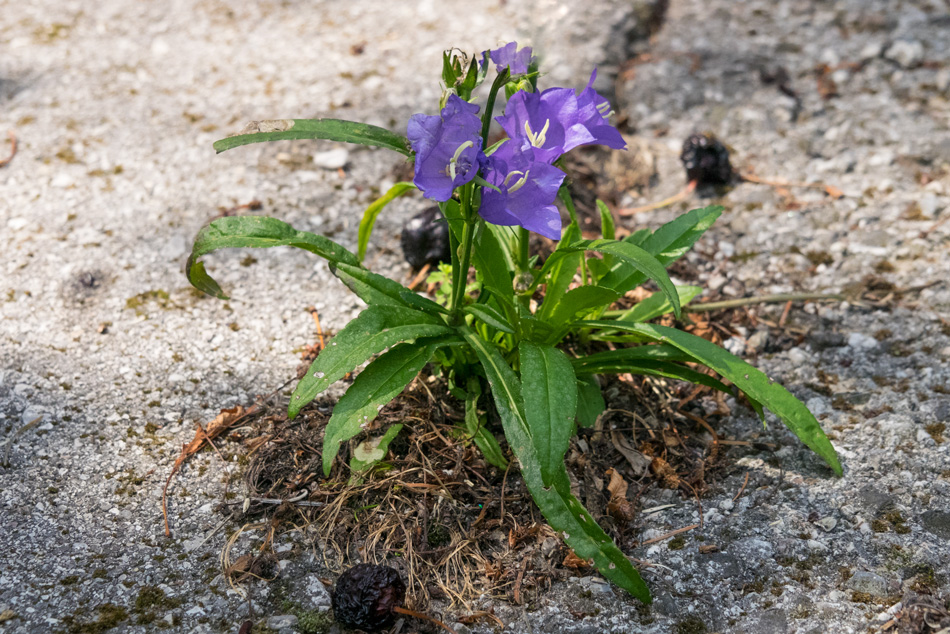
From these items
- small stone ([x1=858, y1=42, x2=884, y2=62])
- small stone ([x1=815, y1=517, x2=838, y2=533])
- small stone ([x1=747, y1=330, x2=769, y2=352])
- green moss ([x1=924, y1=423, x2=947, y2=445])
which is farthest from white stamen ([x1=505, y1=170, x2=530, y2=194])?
small stone ([x1=858, y1=42, x2=884, y2=62])

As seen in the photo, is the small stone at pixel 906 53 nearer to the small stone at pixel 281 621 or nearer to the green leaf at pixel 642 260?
the green leaf at pixel 642 260

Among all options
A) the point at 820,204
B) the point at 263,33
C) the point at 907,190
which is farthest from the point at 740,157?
the point at 263,33

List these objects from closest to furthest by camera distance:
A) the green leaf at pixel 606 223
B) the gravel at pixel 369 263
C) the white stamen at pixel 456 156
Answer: the white stamen at pixel 456 156 < the gravel at pixel 369 263 < the green leaf at pixel 606 223

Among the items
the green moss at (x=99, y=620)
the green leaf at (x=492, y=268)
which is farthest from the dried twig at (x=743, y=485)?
the green moss at (x=99, y=620)

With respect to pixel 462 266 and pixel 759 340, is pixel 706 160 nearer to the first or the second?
pixel 759 340

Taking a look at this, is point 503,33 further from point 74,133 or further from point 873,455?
point 873,455

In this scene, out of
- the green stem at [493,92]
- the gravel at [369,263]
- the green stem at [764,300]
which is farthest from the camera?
the green stem at [764,300]
